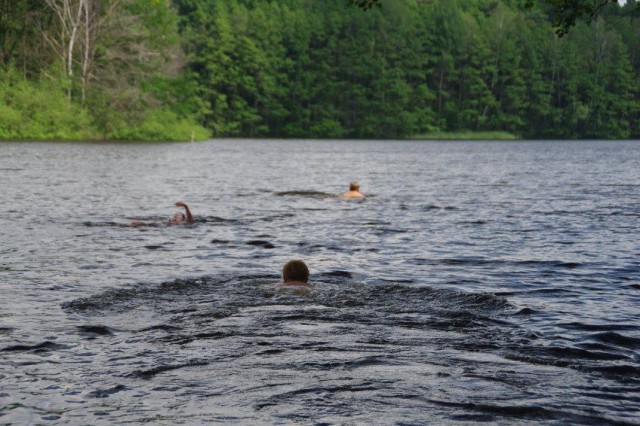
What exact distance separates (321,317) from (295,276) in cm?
178

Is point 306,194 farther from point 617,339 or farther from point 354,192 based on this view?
point 617,339

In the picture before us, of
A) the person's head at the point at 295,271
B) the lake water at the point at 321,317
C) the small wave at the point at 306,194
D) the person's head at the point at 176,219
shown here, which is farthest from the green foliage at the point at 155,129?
the person's head at the point at 295,271

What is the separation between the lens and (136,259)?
53.9 ft

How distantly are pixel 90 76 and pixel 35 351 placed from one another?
7618 cm

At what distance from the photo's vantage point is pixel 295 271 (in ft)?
42.3

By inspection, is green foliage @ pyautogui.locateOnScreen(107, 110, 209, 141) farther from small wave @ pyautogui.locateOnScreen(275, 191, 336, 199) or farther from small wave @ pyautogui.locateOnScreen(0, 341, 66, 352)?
small wave @ pyautogui.locateOnScreen(0, 341, 66, 352)

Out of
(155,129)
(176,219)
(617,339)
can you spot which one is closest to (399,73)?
(155,129)

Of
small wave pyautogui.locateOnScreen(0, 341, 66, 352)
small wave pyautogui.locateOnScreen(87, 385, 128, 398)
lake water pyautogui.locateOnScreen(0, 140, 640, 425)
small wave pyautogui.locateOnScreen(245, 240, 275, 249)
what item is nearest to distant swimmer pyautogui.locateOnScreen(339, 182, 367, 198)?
lake water pyautogui.locateOnScreen(0, 140, 640, 425)

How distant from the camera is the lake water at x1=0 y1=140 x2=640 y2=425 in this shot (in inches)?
303

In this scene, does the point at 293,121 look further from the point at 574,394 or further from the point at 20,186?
the point at 574,394

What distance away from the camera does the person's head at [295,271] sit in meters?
12.9

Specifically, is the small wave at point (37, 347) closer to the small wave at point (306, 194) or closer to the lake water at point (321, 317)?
the lake water at point (321, 317)

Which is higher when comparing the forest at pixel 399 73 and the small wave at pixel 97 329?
the forest at pixel 399 73

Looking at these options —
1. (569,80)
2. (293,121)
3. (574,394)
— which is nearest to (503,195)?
(574,394)
